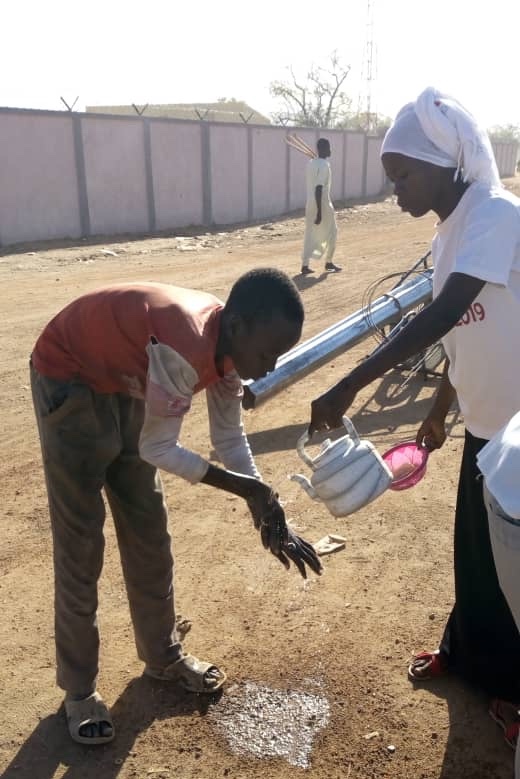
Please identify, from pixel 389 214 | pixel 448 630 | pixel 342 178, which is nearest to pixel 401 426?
pixel 448 630

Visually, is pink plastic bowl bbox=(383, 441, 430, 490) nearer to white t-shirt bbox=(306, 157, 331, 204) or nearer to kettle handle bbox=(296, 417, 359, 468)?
kettle handle bbox=(296, 417, 359, 468)

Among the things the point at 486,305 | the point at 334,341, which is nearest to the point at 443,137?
the point at 486,305

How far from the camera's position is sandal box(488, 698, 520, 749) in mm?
2730

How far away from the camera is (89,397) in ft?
8.39

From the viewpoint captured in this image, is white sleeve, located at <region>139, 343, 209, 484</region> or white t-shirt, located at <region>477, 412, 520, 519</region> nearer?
white t-shirt, located at <region>477, 412, 520, 519</region>

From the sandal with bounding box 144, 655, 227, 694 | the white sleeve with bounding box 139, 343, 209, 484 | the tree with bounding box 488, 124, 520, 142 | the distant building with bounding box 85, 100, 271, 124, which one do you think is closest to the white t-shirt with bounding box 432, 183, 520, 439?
the white sleeve with bounding box 139, 343, 209, 484

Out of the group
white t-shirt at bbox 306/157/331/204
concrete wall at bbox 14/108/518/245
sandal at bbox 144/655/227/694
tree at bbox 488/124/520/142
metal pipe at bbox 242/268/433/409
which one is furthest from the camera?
tree at bbox 488/124/520/142

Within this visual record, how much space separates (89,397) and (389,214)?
24.3 m

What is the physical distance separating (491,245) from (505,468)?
0.89 metres

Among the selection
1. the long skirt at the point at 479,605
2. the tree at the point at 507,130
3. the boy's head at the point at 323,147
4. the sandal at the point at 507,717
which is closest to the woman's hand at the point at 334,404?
the long skirt at the point at 479,605

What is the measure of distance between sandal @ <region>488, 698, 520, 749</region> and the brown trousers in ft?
3.88

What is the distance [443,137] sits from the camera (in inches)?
91.9

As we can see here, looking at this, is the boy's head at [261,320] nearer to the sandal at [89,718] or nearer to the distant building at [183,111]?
the sandal at [89,718]

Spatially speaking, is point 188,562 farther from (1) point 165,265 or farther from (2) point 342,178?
(2) point 342,178
